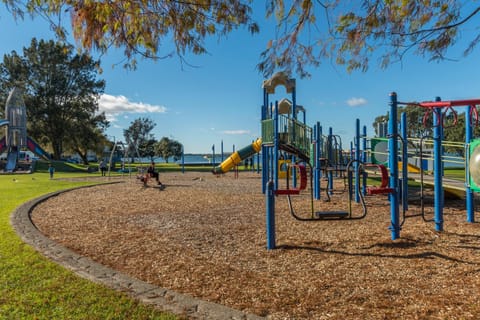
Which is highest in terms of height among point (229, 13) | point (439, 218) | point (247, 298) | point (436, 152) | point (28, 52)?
point (28, 52)

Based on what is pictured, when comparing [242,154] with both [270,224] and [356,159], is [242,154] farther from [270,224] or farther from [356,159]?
[270,224]

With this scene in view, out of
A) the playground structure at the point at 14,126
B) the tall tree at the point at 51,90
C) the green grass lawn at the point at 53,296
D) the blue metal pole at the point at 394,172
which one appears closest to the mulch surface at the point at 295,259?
the blue metal pole at the point at 394,172

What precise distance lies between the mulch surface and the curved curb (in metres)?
0.21

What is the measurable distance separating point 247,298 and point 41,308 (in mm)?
1904

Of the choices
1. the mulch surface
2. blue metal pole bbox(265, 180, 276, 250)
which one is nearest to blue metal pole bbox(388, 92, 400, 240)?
the mulch surface

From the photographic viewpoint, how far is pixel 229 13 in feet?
15.5

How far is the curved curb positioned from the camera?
289 centimetres

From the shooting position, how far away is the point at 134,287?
3447 millimetres

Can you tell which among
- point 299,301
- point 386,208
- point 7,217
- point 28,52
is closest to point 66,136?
point 28,52

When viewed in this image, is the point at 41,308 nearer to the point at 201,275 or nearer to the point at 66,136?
the point at 201,275

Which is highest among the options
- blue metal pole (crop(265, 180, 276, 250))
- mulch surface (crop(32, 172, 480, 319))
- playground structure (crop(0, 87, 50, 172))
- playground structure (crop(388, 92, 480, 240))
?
playground structure (crop(0, 87, 50, 172))

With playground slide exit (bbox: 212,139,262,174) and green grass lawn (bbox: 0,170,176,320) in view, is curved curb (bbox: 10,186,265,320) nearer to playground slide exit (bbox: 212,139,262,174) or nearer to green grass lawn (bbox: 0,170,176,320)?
green grass lawn (bbox: 0,170,176,320)

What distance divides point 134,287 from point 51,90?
4827cm

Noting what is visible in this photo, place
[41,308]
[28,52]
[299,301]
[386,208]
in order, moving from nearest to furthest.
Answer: [41,308]
[299,301]
[386,208]
[28,52]
